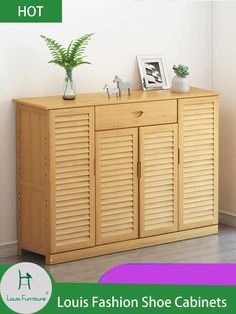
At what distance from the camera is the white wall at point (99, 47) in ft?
17.2

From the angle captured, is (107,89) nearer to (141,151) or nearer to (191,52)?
(141,151)

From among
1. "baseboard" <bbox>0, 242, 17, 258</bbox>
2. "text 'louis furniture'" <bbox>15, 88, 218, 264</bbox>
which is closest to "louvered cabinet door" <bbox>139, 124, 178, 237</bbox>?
"text 'louis furniture'" <bbox>15, 88, 218, 264</bbox>

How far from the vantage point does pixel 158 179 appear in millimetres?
5477

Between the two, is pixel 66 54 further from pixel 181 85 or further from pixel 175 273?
pixel 175 273

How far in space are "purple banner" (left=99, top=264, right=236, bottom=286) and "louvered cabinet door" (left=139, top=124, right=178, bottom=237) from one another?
442 mm

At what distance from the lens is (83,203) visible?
5.21 metres

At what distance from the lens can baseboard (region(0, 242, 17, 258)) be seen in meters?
5.32

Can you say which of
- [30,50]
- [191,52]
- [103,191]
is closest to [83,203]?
[103,191]

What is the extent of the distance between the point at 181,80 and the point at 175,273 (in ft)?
4.53

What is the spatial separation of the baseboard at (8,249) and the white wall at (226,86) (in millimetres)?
1546

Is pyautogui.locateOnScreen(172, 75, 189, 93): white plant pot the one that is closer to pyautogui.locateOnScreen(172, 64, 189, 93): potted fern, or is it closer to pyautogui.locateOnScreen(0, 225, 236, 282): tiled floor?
pyautogui.locateOnScreen(172, 64, 189, 93): potted fern

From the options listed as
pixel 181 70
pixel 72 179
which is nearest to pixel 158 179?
pixel 72 179

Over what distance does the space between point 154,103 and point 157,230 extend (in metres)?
0.79

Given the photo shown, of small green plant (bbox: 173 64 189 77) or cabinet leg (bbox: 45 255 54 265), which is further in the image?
small green plant (bbox: 173 64 189 77)
